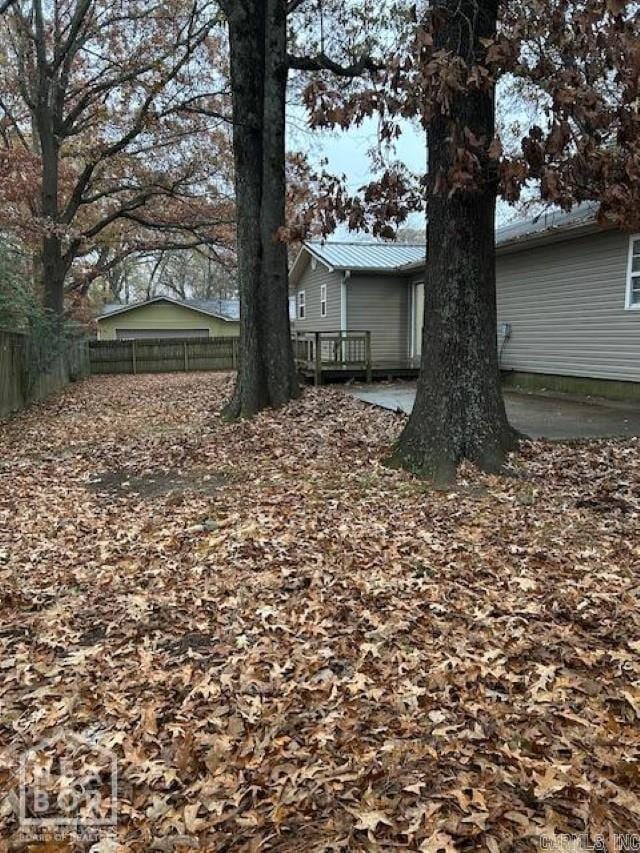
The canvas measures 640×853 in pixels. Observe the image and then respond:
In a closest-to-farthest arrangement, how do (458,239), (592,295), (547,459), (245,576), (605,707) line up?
(605,707)
(245,576)
(458,239)
(547,459)
(592,295)

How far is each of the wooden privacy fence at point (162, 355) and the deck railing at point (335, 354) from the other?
692 cm

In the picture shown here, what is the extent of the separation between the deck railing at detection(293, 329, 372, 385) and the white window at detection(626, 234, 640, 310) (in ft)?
17.8

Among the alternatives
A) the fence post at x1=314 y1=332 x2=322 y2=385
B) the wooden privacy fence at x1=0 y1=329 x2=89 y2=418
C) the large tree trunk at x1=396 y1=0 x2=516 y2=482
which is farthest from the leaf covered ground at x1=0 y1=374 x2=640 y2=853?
the fence post at x1=314 y1=332 x2=322 y2=385

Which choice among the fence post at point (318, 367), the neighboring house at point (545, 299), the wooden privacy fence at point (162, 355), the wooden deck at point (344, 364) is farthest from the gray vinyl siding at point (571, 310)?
the wooden privacy fence at point (162, 355)

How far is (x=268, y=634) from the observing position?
127 inches

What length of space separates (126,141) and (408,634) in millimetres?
16209

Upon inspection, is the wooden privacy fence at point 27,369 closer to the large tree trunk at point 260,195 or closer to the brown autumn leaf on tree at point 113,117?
the brown autumn leaf on tree at point 113,117

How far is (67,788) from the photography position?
86.4 inches

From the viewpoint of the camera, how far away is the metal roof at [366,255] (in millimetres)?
16172

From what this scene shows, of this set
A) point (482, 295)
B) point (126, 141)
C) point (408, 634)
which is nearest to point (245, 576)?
point (408, 634)

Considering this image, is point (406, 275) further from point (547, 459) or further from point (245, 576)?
point (245, 576)

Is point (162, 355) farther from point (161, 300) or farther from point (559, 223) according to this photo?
point (559, 223)

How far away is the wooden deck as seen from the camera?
1352cm

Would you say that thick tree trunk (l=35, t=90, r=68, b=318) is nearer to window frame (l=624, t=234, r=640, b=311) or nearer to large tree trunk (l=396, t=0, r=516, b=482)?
large tree trunk (l=396, t=0, r=516, b=482)
